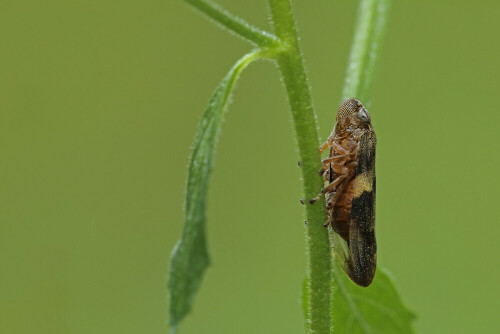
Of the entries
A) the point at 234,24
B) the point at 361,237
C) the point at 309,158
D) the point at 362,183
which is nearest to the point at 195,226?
the point at 309,158

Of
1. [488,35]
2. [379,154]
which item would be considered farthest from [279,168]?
[488,35]

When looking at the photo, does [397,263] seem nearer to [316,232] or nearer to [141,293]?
[141,293]

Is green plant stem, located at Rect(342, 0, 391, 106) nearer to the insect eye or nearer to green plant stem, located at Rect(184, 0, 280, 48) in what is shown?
the insect eye

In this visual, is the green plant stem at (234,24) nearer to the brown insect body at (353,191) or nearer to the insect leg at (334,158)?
the brown insect body at (353,191)

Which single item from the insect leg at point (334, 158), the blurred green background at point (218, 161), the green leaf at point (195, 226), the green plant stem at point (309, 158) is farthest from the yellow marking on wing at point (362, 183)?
the blurred green background at point (218, 161)

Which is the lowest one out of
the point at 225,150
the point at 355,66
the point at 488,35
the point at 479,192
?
the point at 355,66

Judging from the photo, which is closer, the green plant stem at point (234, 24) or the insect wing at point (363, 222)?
the green plant stem at point (234, 24)
